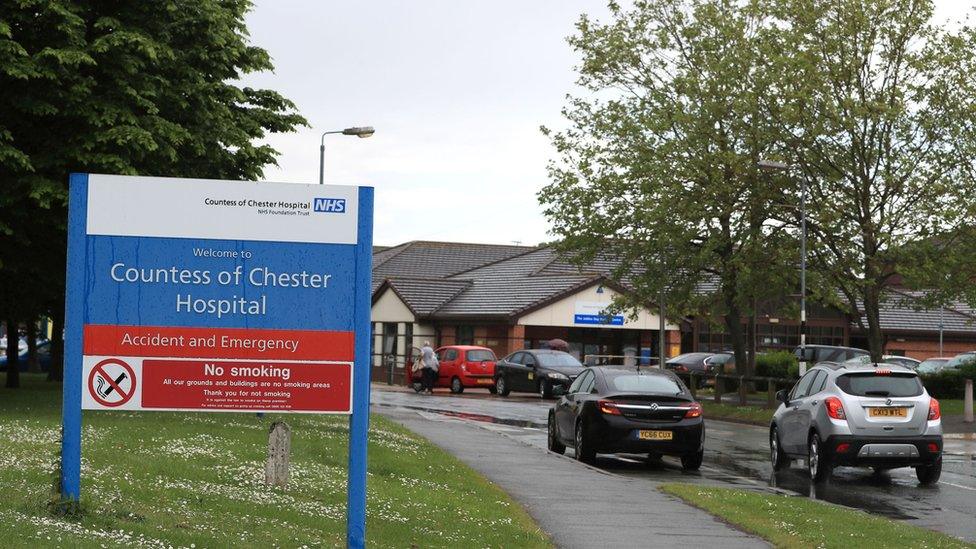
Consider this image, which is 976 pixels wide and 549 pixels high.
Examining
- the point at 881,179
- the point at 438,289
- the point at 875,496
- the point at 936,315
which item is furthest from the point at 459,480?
the point at 936,315

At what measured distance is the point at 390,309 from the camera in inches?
2638

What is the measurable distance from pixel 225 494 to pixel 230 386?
8.83 feet

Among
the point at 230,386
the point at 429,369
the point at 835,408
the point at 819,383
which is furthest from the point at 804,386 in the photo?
the point at 429,369

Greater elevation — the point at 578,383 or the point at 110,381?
the point at 110,381

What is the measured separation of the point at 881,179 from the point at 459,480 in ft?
79.6

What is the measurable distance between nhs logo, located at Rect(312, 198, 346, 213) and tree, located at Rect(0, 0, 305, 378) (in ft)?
43.7

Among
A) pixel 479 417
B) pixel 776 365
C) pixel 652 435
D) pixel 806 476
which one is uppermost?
pixel 776 365

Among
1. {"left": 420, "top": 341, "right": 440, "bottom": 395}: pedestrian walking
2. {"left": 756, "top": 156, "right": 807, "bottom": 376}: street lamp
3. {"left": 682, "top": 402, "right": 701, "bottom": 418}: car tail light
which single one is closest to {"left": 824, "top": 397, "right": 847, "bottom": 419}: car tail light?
{"left": 682, "top": 402, "right": 701, "bottom": 418}: car tail light

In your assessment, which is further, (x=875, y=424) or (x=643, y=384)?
(x=643, y=384)

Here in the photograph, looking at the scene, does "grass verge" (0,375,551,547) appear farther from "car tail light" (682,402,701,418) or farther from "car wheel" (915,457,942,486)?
"car wheel" (915,457,942,486)

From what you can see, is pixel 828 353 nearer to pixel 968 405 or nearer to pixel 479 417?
pixel 968 405

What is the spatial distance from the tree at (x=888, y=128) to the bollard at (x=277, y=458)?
2625cm

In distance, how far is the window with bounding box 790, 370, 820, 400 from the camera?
21.7 meters

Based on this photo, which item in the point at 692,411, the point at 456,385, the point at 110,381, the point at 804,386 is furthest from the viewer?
the point at 456,385
